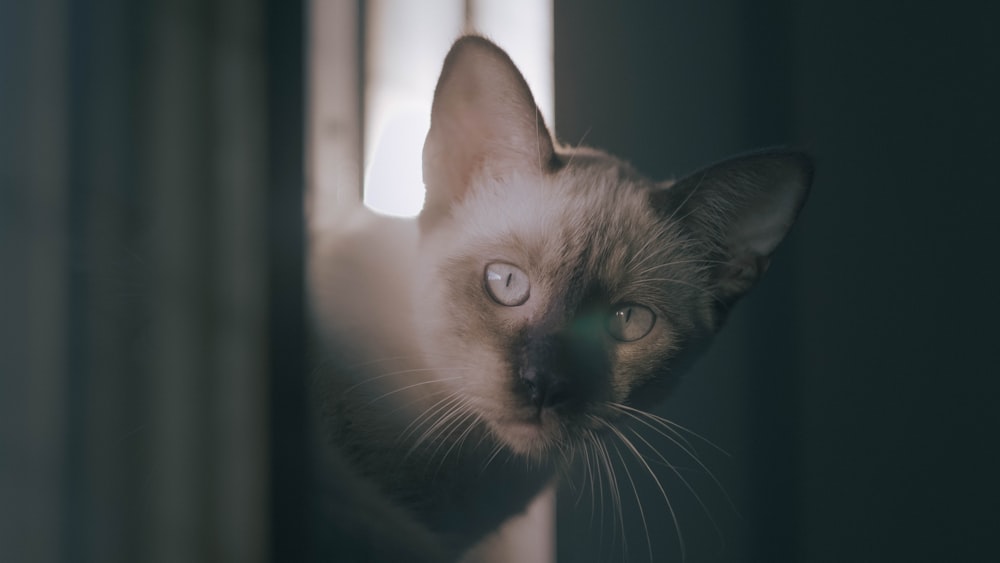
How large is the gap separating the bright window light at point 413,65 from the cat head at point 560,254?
0.04 m

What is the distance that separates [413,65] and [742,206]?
0.46m

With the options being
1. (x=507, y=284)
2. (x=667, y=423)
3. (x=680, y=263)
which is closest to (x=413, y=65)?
(x=507, y=284)

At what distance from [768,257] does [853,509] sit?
0.38 meters

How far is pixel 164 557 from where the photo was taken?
0.82 metres

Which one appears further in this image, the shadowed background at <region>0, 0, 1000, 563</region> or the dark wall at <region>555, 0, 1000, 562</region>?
the dark wall at <region>555, 0, 1000, 562</region>

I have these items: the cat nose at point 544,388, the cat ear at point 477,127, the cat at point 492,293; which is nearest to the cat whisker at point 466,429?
the cat at point 492,293

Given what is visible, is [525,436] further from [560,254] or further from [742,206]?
[742,206]

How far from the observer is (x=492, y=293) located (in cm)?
81

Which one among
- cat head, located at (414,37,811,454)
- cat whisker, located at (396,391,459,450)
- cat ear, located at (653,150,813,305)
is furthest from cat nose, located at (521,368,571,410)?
cat ear, located at (653,150,813,305)

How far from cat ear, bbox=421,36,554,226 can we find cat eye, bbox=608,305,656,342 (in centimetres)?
21

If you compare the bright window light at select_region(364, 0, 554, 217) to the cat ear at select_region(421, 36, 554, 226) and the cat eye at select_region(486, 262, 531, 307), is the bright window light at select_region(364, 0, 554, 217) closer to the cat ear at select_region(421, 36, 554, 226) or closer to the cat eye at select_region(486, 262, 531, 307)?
the cat ear at select_region(421, 36, 554, 226)

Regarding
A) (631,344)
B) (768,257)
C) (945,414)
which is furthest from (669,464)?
(945,414)

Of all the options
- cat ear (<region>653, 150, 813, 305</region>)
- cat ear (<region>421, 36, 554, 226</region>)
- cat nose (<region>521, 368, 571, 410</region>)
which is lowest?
cat nose (<region>521, 368, 571, 410</region>)

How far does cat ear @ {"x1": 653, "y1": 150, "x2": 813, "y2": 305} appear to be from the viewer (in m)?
0.82
